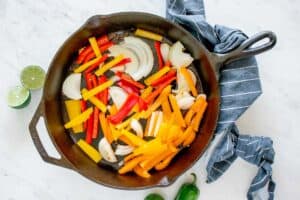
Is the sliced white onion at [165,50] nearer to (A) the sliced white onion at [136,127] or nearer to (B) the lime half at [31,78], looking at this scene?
(A) the sliced white onion at [136,127]

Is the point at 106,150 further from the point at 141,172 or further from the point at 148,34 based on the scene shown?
the point at 148,34

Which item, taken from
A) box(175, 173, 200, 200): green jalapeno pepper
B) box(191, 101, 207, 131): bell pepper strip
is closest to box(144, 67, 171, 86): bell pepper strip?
box(191, 101, 207, 131): bell pepper strip

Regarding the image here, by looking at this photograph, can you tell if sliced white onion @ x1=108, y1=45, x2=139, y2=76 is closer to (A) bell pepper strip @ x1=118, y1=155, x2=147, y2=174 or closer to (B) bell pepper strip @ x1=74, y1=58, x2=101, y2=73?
(B) bell pepper strip @ x1=74, y1=58, x2=101, y2=73

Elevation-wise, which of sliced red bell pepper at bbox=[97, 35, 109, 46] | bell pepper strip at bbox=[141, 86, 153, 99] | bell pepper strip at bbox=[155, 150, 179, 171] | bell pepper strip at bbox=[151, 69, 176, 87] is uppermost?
sliced red bell pepper at bbox=[97, 35, 109, 46]

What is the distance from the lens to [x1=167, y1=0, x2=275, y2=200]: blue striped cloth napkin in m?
1.06

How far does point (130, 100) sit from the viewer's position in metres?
1.09

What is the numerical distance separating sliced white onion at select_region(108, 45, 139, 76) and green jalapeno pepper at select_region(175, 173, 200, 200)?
26 centimetres

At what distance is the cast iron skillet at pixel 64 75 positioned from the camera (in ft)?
3.36

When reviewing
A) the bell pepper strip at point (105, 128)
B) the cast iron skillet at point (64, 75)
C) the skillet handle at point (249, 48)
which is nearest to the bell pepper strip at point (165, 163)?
the cast iron skillet at point (64, 75)

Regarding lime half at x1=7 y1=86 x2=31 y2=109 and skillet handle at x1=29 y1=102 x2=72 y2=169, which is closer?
skillet handle at x1=29 y1=102 x2=72 y2=169

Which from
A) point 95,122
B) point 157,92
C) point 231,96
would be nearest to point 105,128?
point 95,122

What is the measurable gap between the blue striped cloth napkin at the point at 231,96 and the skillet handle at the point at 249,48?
0.04 m

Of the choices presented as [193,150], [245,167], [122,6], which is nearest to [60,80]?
[122,6]

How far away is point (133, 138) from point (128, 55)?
180mm
